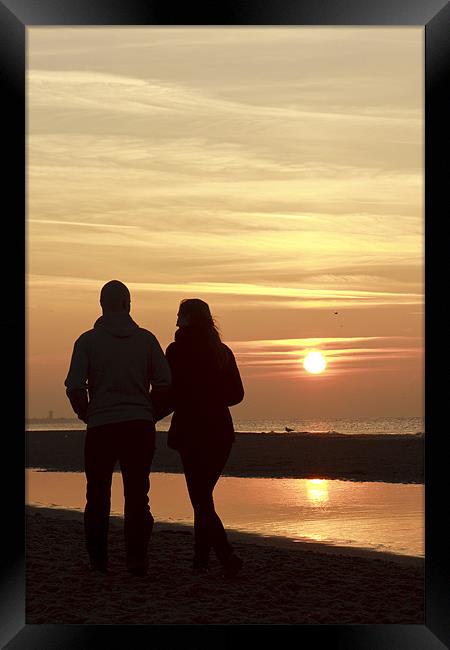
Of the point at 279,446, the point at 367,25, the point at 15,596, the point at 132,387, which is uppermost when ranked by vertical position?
the point at 367,25

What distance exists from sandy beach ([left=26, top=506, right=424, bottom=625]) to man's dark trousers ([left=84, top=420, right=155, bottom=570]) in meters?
0.21

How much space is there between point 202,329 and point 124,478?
0.96m

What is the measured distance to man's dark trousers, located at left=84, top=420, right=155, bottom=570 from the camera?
19.0 ft

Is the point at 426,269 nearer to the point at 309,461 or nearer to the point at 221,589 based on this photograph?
the point at 221,589

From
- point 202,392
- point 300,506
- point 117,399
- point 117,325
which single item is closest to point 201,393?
point 202,392

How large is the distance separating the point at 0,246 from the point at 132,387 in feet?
5.57

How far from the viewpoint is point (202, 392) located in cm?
602

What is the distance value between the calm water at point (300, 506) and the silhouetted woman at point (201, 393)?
3.44m

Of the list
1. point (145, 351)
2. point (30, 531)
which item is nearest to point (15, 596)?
point (145, 351)

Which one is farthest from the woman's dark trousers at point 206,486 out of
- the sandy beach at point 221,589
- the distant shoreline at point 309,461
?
the distant shoreline at point 309,461

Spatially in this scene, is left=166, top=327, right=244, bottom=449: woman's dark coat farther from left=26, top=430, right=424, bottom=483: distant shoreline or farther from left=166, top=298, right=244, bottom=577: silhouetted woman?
left=26, top=430, right=424, bottom=483: distant shoreline

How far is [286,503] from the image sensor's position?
542 inches

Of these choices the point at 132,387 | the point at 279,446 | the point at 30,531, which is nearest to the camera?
the point at 132,387

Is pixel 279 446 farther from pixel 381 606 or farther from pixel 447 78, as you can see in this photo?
pixel 447 78
